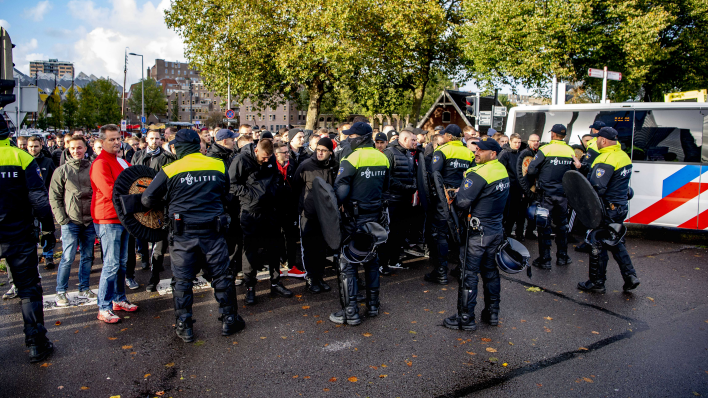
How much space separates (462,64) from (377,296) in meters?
26.9

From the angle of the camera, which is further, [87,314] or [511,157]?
[511,157]

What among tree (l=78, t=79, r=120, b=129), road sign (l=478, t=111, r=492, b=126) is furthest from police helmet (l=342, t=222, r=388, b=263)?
tree (l=78, t=79, r=120, b=129)

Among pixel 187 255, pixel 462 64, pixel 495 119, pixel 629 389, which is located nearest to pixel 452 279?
pixel 629 389

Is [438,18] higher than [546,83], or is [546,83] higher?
[438,18]

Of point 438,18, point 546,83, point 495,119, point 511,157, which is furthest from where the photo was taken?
point 438,18

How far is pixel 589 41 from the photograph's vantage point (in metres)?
20.4

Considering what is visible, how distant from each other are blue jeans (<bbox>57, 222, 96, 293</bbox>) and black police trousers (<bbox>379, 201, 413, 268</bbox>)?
12.4ft

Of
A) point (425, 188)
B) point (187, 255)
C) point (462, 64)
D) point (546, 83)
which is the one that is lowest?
point (187, 255)

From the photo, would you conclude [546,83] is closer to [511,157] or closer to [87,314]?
[511,157]

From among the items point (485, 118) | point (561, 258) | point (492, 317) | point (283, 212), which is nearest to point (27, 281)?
point (283, 212)

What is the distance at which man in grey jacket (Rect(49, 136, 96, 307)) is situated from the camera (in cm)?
588

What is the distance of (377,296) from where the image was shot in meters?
5.63

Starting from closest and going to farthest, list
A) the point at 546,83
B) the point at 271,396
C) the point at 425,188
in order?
the point at 271,396 < the point at 425,188 < the point at 546,83

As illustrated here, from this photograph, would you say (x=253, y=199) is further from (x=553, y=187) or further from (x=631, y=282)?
(x=631, y=282)
